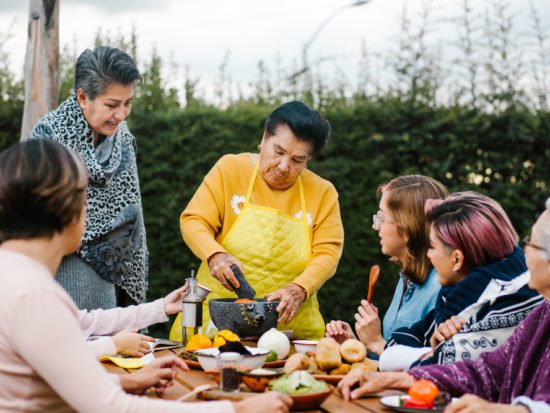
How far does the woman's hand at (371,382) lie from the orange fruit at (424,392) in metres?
0.18

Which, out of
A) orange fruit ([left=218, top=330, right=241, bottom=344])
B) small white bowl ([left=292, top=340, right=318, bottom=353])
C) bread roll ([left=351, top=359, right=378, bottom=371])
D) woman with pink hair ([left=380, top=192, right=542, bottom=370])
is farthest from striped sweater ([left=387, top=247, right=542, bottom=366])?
orange fruit ([left=218, top=330, right=241, bottom=344])

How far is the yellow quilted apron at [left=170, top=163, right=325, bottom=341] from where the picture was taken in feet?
11.6

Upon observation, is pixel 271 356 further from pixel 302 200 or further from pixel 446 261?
pixel 302 200

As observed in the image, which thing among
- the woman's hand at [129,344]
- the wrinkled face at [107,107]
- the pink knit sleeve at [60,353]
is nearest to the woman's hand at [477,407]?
the pink knit sleeve at [60,353]

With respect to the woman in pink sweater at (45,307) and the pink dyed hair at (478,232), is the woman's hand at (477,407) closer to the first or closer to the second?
the woman in pink sweater at (45,307)

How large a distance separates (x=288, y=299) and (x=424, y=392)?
121 centimetres

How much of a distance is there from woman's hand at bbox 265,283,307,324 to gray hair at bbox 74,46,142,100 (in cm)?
121

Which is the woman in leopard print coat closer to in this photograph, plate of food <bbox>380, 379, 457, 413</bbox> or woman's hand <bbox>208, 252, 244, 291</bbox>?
woman's hand <bbox>208, 252, 244, 291</bbox>

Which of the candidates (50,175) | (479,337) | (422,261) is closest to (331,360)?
(479,337)

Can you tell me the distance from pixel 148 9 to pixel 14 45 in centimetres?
122

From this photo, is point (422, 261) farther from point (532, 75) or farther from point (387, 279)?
point (532, 75)

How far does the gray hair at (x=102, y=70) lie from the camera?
11.4ft

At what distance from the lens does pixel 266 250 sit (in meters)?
3.52

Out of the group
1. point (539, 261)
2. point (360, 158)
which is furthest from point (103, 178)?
point (360, 158)
